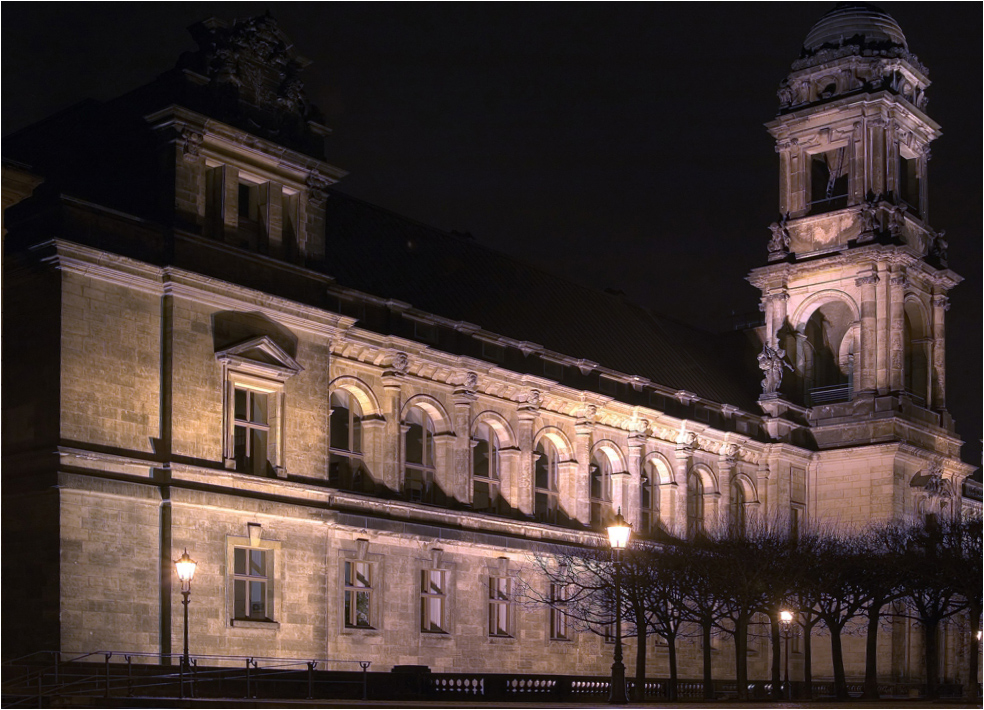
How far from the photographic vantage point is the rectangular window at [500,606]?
57.1m

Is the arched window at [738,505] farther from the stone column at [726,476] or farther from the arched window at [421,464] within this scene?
the arched window at [421,464]

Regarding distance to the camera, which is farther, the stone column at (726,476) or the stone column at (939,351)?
the stone column at (939,351)

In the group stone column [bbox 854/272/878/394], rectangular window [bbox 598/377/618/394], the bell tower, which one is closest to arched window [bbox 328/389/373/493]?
rectangular window [bbox 598/377/618/394]

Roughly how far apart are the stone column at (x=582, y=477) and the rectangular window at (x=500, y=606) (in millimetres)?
5377

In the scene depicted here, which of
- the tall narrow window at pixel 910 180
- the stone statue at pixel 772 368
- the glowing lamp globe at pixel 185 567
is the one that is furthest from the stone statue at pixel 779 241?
the glowing lamp globe at pixel 185 567

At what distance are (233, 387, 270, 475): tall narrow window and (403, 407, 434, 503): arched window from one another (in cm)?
824

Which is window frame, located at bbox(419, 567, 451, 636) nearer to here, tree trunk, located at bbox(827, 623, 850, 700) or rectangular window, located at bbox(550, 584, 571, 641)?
rectangular window, located at bbox(550, 584, 571, 641)

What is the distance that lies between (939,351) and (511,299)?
2523 centimetres

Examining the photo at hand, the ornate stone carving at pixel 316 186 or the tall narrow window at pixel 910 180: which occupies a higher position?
the tall narrow window at pixel 910 180

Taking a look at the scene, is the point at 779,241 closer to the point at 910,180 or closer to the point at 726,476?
the point at 910,180

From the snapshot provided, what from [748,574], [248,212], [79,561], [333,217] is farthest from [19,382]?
[748,574]

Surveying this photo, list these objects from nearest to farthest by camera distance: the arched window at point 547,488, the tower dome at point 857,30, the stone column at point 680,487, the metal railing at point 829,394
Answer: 1. the arched window at point 547,488
2. the stone column at point 680,487
3. the metal railing at point 829,394
4. the tower dome at point 857,30

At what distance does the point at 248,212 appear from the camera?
48.8m

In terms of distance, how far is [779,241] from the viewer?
7944 cm
